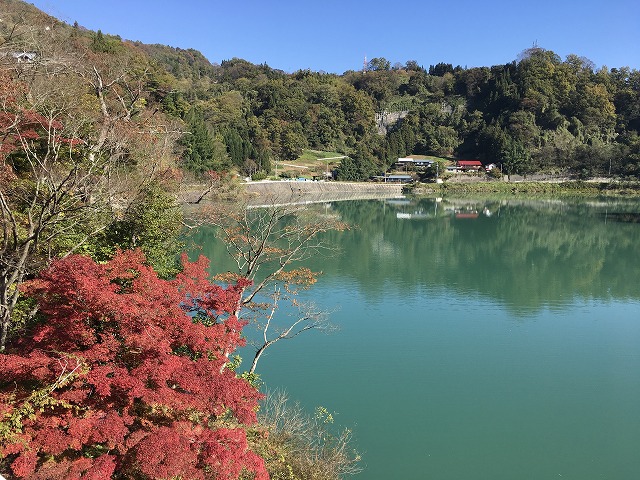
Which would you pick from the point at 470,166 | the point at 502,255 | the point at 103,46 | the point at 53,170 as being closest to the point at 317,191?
the point at 103,46

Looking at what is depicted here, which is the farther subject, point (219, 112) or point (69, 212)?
point (219, 112)

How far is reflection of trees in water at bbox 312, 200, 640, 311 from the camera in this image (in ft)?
48.7

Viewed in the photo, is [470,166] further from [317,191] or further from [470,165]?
[317,191]

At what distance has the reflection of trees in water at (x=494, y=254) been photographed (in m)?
14.8

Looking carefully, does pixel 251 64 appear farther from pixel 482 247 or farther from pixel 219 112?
pixel 482 247

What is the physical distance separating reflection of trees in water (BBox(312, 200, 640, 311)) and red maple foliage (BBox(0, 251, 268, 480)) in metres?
10.2

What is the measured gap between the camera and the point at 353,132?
2534 inches

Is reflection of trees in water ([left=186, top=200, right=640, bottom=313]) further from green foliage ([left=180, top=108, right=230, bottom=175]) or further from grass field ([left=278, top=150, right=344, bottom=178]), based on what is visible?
grass field ([left=278, top=150, right=344, bottom=178])

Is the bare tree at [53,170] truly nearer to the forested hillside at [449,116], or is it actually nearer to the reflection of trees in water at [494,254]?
the reflection of trees in water at [494,254]

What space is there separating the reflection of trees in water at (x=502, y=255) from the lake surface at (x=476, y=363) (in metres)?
0.12

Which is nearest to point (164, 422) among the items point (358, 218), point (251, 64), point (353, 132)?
point (358, 218)

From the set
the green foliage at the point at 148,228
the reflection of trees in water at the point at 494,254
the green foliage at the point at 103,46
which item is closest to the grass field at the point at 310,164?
the reflection of trees in water at the point at 494,254

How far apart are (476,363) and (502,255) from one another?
12.2 m

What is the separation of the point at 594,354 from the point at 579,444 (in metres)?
3.85
